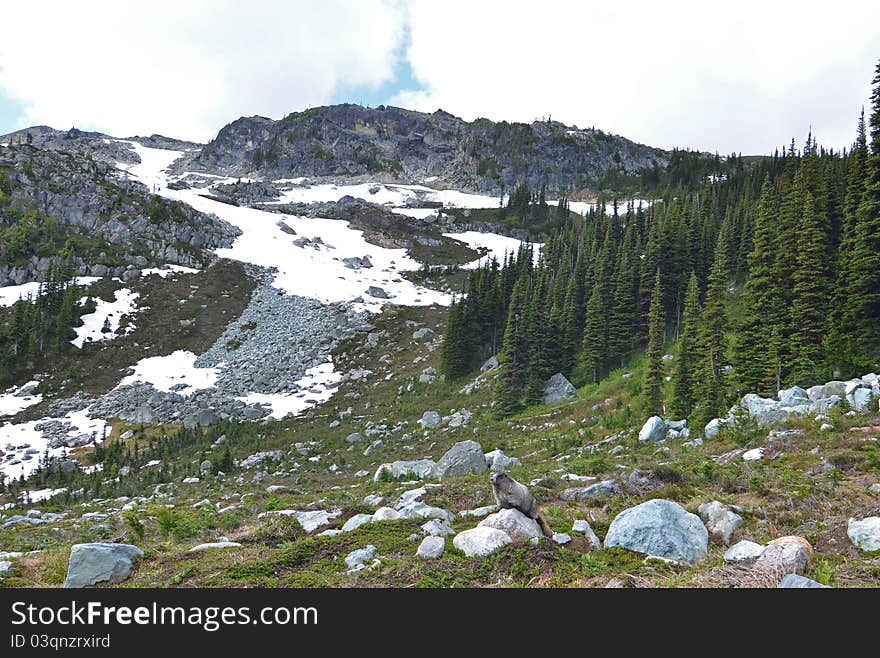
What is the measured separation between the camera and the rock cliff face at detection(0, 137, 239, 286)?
75.6 m

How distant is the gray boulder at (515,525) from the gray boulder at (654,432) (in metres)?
14.3

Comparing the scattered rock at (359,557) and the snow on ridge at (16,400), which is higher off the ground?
the scattered rock at (359,557)

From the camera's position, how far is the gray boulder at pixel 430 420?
36.5 metres

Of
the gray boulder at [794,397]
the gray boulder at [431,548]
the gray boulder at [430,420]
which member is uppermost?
the gray boulder at [794,397]

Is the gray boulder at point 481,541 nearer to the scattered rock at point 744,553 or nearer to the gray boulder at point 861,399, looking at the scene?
the scattered rock at point 744,553

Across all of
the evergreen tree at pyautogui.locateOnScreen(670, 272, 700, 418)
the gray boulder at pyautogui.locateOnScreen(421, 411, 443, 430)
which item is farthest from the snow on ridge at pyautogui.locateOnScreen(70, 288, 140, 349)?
the evergreen tree at pyautogui.locateOnScreen(670, 272, 700, 418)

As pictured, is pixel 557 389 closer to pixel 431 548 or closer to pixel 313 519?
pixel 313 519

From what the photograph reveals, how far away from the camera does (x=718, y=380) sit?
2461cm

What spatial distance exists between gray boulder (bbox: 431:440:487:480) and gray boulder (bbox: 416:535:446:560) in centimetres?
1146

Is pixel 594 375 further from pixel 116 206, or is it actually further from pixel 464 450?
pixel 116 206

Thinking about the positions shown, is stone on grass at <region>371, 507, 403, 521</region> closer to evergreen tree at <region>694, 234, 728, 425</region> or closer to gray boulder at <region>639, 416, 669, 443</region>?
gray boulder at <region>639, 416, 669, 443</region>

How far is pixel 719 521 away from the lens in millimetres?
9242

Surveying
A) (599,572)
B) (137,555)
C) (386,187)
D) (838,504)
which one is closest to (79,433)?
(137,555)

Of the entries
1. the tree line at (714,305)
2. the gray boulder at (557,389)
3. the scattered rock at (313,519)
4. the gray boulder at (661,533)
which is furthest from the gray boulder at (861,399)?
the gray boulder at (557,389)
